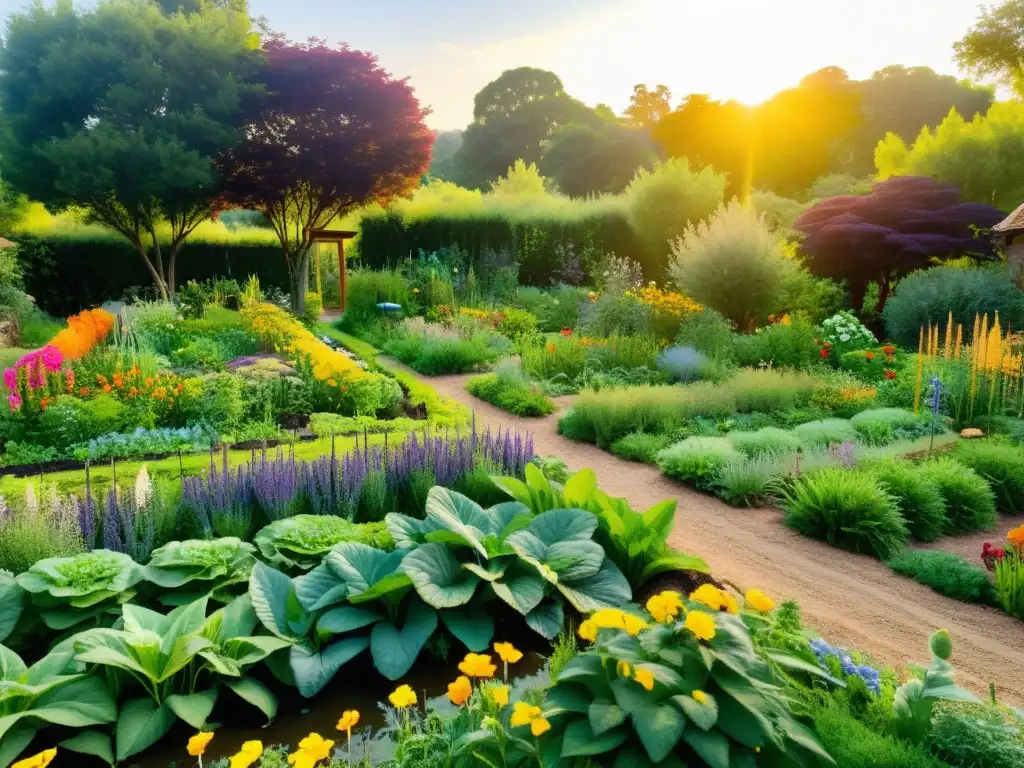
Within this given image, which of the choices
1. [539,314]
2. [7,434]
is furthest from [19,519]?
[539,314]

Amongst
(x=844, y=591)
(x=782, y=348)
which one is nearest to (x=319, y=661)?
(x=844, y=591)

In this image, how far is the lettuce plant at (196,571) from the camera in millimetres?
3146

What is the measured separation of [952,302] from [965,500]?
753cm

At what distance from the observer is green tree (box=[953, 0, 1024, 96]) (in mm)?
26078

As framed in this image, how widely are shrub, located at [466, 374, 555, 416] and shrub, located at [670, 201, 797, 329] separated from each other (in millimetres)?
5130

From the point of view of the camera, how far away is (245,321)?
424 inches

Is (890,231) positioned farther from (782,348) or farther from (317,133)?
(317,133)

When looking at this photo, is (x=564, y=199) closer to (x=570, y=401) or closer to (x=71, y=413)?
(x=570, y=401)

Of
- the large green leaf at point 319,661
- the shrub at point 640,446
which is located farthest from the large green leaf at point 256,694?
the shrub at point 640,446

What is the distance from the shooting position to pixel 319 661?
280 cm

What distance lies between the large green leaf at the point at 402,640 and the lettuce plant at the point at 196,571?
75cm

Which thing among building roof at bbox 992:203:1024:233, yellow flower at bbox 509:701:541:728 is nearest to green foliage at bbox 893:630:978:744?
yellow flower at bbox 509:701:541:728

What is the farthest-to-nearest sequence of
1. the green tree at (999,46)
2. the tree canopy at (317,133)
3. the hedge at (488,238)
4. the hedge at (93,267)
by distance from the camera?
the green tree at (999,46), the hedge at (488,238), the hedge at (93,267), the tree canopy at (317,133)

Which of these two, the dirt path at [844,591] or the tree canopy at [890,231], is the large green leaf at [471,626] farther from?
the tree canopy at [890,231]
